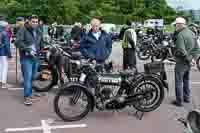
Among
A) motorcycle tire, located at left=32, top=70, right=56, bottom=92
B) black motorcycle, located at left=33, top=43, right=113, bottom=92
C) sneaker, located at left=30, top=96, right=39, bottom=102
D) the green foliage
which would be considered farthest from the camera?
the green foliage

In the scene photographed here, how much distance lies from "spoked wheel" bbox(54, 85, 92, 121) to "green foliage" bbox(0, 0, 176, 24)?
27.3 metres

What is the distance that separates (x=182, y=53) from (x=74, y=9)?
3631 cm

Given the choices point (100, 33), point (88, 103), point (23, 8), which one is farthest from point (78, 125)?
point (23, 8)

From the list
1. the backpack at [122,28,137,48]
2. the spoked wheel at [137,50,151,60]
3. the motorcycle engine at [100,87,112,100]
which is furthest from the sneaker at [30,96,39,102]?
the spoked wheel at [137,50,151,60]

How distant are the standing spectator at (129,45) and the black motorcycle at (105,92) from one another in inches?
139

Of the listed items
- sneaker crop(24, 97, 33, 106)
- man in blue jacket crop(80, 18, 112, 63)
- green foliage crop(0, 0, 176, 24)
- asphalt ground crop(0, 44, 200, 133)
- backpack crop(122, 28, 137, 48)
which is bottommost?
asphalt ground crop(0, 44, 200, 133)

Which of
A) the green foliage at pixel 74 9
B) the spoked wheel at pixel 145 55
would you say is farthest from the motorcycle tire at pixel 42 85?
the green foliage at pixel 74 9

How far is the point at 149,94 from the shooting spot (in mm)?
6184

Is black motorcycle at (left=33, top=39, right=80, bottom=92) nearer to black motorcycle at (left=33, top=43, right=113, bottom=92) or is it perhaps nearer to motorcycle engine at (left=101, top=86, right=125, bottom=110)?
black motorcycle at (left=33, top=43, right=113, bottom=92)

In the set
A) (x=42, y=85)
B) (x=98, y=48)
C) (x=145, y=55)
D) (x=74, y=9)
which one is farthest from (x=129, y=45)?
(x=74, y=9)

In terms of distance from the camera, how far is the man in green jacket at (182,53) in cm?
662

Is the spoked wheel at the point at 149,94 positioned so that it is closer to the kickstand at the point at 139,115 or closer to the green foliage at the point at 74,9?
the kickstand at the point at 139,115

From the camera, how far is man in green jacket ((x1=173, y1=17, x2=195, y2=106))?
6625 millimetres

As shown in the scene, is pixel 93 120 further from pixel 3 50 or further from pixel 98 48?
pixel 3 50
